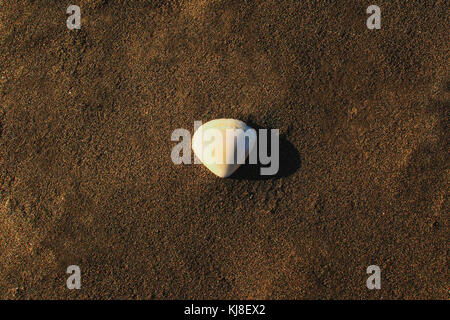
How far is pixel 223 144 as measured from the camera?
2.57 meters

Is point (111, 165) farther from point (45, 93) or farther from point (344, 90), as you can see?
point (344, 90)

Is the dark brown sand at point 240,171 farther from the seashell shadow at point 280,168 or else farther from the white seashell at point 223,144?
the white seashell at point 223,144

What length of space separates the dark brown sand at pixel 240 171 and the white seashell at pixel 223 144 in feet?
0.49

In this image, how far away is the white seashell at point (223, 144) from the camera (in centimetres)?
257

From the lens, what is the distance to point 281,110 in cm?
280

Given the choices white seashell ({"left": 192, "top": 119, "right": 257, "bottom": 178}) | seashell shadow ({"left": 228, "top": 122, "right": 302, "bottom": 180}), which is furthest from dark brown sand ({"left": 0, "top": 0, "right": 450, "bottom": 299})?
white seashell ({"left": 192, "top": 119, "right": 257, "bottom": 178})

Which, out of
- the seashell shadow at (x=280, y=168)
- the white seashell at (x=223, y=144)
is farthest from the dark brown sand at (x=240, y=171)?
the white seashell at (x=223, y=144)

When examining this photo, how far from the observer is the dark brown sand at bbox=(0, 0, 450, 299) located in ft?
8.93

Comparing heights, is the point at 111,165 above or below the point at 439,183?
above

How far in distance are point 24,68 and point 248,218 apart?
7.63 ft

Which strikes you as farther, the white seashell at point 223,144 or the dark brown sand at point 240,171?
the dark brown sand at point 240,171

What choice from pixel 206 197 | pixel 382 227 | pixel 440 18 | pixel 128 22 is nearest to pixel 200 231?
pixel 206 197

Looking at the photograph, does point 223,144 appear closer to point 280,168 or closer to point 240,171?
point 240,171

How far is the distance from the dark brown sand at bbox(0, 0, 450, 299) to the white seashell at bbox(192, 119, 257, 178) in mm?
148
